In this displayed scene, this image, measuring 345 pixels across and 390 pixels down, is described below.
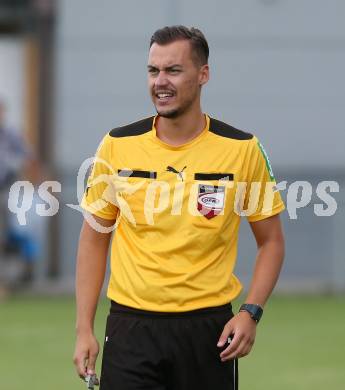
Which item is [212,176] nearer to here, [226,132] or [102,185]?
[226,132]

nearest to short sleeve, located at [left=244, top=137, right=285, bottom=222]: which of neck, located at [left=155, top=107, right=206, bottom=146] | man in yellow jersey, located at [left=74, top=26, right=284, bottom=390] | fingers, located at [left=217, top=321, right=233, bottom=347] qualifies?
man in yellow jersey, located at [left=74, top=26, right=284, bottom=390]

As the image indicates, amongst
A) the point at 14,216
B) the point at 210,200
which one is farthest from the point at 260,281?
the point at 14,216

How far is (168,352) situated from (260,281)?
46 centimetres

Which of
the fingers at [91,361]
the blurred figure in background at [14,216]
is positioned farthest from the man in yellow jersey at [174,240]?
the blurred figure in background at [14,216]

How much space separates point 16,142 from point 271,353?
14.7 feet

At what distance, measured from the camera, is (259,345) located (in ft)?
34.1

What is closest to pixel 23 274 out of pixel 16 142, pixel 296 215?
pixel 16 142

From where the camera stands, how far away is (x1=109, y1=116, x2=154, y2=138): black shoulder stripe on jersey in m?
5.04

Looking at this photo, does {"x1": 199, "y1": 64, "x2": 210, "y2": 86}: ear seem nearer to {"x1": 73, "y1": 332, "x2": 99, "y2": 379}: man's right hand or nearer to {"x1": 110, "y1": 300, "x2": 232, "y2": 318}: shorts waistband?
{"x1": 110, "y1": 300, "x2": 232, "y2": 318}: shorts waistband

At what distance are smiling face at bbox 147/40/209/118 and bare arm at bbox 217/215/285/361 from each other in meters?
0.59

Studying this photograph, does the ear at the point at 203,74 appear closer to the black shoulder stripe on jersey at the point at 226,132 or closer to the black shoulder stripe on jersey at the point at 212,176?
the black shoulder stripe on jersey at the point at 226,132

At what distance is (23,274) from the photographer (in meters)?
14.0

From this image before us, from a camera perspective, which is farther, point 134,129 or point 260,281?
point 134,129

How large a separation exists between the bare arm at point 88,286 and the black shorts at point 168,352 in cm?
11
